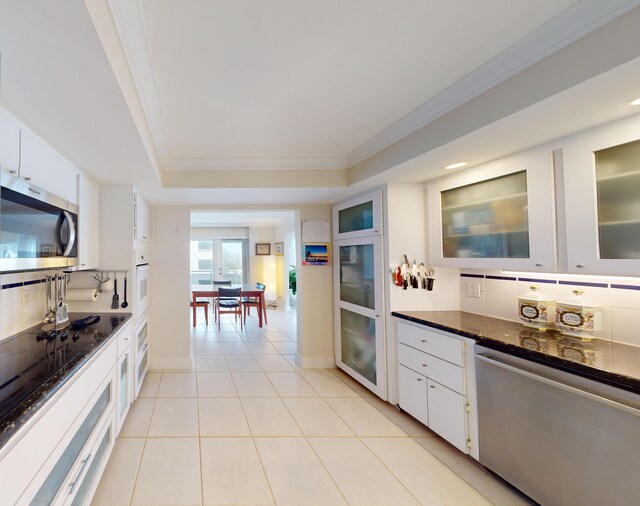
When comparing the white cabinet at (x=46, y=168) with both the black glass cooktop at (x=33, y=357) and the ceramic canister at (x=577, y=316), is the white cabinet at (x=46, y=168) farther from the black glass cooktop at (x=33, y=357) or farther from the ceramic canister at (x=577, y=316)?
the ceramic canister at (x=577, y=316)

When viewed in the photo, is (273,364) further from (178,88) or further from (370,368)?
(178,88)

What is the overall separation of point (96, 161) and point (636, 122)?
3.04m

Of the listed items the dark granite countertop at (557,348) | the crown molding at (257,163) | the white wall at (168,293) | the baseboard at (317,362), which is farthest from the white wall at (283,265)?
the dark granite countertop at (557,348)

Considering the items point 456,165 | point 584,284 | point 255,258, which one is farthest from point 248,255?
point 584,284

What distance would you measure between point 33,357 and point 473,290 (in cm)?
291

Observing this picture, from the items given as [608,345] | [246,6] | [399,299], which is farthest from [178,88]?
[608,345]

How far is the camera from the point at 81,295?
2.52m

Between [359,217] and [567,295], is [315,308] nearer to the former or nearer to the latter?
[359,217]

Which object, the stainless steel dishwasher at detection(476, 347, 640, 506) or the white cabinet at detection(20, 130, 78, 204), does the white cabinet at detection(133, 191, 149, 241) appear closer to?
the white cabinet at detection(20, 130, 78, 204)

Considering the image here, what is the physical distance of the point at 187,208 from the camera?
3736 millimetres

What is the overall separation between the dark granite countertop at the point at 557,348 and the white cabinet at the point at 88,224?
2604 mm

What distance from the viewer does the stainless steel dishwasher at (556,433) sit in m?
1.25

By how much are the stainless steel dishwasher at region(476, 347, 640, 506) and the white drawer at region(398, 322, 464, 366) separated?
0.16m

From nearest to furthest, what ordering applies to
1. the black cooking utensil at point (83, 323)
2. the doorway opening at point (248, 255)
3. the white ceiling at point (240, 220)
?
the black cooking utensil at point (83, 323), the white ceiling at point (240, 220), the doorway opening at point (248, 255)
